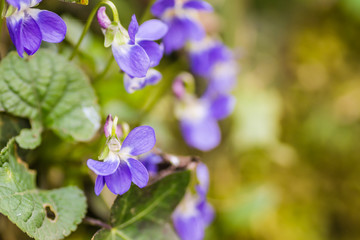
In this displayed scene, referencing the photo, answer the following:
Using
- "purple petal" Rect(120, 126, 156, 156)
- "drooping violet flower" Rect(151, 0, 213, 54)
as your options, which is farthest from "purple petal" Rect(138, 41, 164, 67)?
"drooping violet flower" Rect(151, 0, 213, 54)

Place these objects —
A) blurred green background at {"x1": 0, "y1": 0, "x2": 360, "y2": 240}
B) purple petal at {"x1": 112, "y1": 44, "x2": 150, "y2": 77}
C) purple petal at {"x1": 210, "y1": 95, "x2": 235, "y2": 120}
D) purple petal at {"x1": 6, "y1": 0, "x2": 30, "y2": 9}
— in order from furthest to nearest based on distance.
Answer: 1. blurred green background at {"x1": 0, "y1": 0, "x2": 360, "y2": 240}
2. purple petal at {"x1": 210, "y1": 95, "x2": 235, "y2": 120}
3. purple petal at {"x1": 112, "y1": 44, "x2": 150, "y2": 77}
4. purple petal at {"x1": 6, "y1": 0, "x2": 30, "y2": 9}

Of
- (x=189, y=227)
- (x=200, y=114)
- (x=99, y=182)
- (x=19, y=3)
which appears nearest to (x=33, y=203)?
(x=99, y=182)

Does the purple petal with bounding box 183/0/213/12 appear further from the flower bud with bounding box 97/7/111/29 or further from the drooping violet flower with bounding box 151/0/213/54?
the flower bud with bounding box 97/7/111/29

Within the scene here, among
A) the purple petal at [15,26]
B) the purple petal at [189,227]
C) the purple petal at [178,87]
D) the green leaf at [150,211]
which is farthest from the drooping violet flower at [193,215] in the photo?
the purple petal at [15,26]

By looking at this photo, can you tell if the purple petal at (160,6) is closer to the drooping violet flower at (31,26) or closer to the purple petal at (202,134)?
the drooping violet flower at (31,26)

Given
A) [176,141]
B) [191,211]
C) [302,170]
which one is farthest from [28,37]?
[302,170]

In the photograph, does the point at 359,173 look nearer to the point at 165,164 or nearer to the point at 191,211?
the point at 191,211
